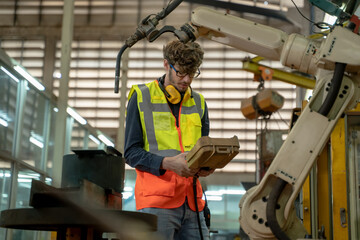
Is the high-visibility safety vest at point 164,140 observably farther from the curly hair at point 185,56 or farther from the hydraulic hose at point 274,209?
the hydraulic hose at point 274,209

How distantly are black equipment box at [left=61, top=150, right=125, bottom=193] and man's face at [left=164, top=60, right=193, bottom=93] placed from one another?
78 centimetres

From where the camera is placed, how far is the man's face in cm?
266

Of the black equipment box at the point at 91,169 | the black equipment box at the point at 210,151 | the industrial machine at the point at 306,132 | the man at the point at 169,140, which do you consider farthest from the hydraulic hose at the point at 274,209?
the black equipment box at the point at 91,169

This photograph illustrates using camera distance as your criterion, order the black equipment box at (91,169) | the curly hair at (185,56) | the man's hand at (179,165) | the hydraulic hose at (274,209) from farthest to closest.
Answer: the curly hair at (185,56) → the man's hand at (179,165) → the hydraulic hose at (274,209) → the black equipment box at (91,169)

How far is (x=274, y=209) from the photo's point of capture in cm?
226

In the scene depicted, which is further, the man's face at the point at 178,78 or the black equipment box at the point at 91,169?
the man's face at the point at 178,78

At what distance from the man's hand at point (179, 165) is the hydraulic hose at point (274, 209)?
0.34m

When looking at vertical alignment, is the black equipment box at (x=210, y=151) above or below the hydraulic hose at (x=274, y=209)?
above

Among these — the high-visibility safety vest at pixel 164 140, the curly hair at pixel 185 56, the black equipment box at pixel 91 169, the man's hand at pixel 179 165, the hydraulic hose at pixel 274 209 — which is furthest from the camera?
the curly hair at pixel 185 56

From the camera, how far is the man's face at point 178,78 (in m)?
2.66

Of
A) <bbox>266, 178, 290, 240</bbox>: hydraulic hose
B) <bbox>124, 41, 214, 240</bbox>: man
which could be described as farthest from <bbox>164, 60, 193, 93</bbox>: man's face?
<bbox>266, 178, 290, 240</bbox>: hydraulic hose

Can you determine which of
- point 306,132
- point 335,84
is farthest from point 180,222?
point 335,84

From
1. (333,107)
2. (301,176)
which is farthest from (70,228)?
(333,107)

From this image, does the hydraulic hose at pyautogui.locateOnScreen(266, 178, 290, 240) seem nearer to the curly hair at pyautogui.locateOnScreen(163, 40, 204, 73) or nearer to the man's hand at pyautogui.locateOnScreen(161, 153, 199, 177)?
the man's hand at pyautogui.locateOnScreen(161, 153, 199, 177)
